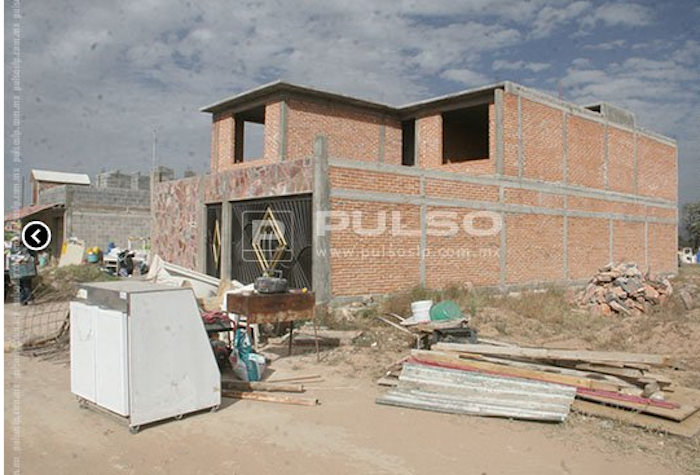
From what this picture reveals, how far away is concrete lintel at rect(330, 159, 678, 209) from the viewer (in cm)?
1306

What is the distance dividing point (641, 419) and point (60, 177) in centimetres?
3602

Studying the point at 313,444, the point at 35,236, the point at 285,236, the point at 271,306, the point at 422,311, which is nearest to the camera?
the point at 313,444

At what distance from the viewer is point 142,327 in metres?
5.48

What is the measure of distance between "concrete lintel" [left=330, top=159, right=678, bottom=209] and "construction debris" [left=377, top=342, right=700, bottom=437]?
652 centimetres

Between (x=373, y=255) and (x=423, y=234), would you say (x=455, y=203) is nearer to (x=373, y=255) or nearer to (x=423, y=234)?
(x=423, y=234)

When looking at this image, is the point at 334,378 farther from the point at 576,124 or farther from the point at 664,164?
the point at 664,164

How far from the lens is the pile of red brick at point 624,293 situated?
13.6 meters

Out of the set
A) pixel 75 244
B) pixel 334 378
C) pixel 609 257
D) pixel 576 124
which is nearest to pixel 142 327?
pixel 334 378

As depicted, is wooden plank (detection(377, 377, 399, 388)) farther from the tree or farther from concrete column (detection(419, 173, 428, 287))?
the tree

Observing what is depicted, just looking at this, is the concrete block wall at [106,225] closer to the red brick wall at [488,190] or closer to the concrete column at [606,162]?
the red brick wall at [488,190]

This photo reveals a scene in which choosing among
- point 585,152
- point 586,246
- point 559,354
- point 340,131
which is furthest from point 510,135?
point 559,354

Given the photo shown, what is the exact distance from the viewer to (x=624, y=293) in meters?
13.8

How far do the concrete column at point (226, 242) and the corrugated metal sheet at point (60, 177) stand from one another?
73.5 ft

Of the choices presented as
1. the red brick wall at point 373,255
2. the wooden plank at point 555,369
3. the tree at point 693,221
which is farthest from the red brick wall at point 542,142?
the tree at point 693,221
